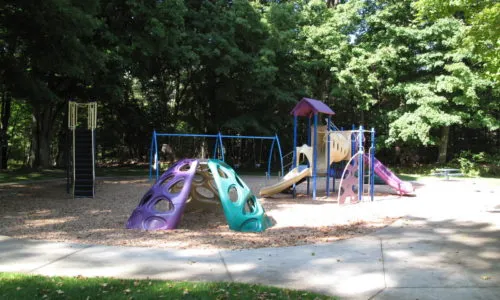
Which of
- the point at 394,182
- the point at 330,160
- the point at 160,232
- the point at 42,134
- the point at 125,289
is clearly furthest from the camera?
the point at 42,134

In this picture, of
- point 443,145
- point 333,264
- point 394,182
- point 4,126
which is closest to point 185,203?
point 333,264

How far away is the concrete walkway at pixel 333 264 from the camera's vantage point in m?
4.95

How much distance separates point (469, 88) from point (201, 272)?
22062mm

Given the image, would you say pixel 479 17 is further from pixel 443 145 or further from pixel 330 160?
pixel 443 145

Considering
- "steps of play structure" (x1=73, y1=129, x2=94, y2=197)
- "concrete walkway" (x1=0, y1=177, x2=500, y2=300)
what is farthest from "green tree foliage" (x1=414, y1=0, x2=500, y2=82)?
"steps of play structure" (x1=73, y1=129, x2=94, y2=197)

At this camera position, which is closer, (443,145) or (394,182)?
(394,182)

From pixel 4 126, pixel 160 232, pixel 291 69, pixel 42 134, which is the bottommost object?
pixel 160 232

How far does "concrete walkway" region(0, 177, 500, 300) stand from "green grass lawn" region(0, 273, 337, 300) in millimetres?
323

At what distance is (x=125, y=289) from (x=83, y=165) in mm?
11177

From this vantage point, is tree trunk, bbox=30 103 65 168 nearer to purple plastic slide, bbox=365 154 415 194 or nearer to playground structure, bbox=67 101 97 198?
playground structure, bbox=67 101 97 198

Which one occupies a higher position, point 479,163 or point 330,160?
point 330,160

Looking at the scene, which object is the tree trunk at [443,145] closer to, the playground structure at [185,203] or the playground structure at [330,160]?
the playground structure at [330,160]

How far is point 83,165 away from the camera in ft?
48.9

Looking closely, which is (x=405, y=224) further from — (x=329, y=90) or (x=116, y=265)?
(x=329, y=90)
